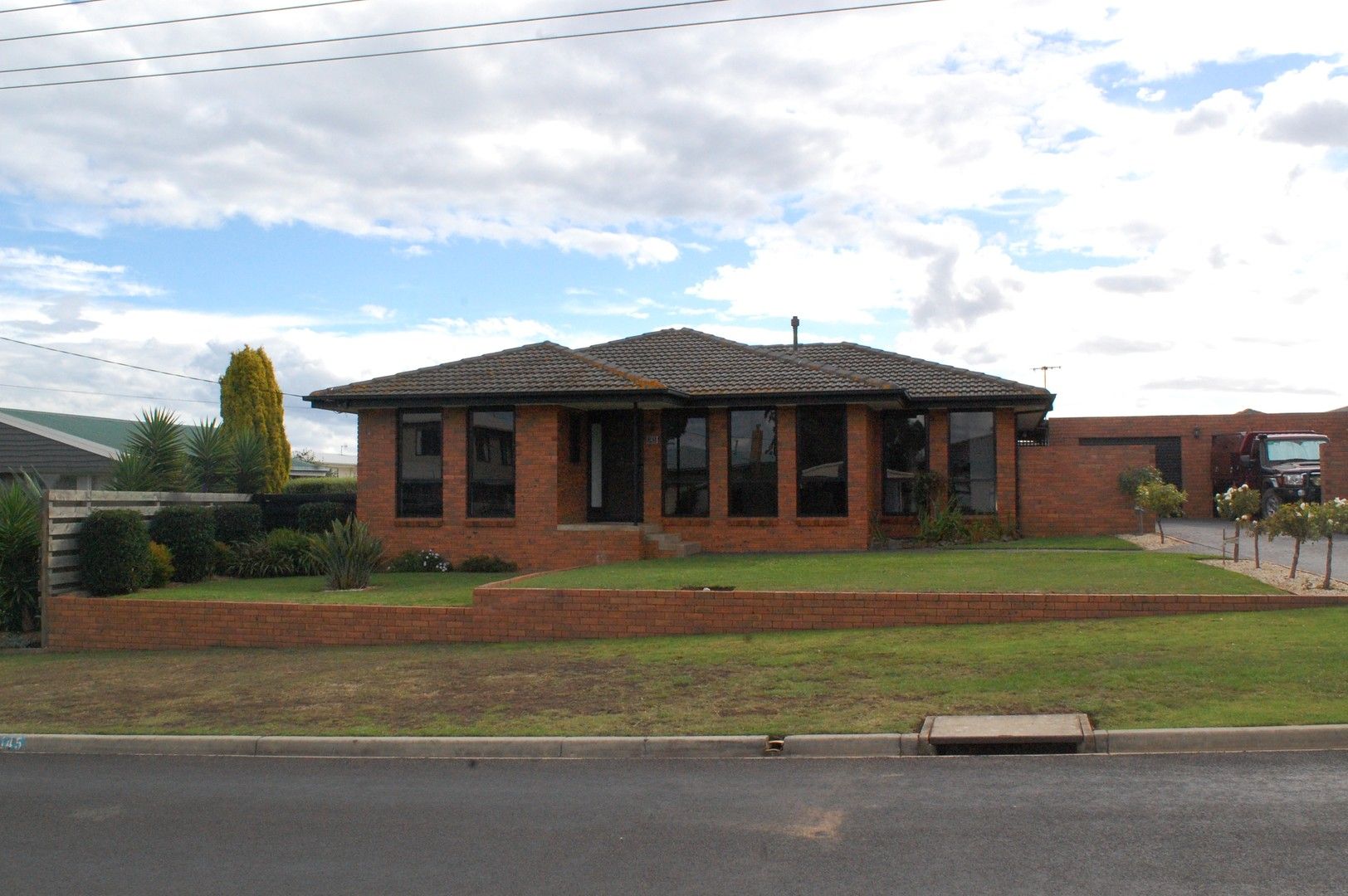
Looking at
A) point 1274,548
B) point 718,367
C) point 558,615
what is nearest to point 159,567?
point 558,615

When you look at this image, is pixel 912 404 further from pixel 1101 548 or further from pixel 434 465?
pixel 434 465

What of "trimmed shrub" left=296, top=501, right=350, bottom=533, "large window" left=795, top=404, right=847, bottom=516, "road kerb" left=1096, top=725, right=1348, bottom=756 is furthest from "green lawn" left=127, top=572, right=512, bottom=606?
"road kerb" left=1096, top=725, right=1348, bottom=756

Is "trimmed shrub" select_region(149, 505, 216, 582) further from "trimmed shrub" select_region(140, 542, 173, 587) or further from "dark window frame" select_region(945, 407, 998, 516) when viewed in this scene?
"dark window frame" select_region(945, 407, 998, 516)

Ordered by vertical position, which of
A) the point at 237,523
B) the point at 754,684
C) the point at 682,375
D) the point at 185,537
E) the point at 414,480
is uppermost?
the point at 682,375

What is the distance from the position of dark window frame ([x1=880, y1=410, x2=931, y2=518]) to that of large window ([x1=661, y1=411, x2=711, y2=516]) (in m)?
3.72

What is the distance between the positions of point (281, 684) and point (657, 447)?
431 inches

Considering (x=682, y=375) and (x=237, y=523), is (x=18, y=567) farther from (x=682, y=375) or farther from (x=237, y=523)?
(x=682, y=375)

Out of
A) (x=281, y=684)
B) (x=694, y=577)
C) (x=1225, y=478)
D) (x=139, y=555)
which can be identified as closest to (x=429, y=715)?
(x=281, y=684)

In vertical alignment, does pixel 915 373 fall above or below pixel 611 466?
above

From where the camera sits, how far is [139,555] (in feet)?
57.5

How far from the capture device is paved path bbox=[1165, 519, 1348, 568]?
15648 mm

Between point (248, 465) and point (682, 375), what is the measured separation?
917 centimetres

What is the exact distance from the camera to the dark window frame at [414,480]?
71.2 ft

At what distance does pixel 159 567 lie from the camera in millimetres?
18438
